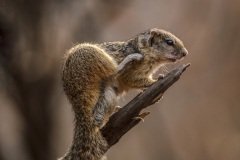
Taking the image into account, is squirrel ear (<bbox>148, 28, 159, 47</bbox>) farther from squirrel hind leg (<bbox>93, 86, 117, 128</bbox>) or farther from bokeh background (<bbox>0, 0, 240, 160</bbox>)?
bokeh background (<bbox>0, 0, 240, 160</bbox>)

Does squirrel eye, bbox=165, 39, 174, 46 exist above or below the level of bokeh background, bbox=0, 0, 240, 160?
above

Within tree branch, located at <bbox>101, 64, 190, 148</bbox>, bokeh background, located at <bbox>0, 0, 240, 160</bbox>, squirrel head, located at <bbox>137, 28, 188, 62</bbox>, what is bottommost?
bokeh background, located at <bbox>0, 0, 240, 160</bbox>

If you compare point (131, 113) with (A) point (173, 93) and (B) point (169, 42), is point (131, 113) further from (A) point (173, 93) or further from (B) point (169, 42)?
(A) point (173, 93)

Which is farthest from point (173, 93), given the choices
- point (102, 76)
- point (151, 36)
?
point (102, 76)

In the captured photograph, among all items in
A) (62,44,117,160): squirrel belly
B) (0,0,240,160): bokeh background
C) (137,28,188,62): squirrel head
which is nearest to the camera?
(62,44,117,160): squirrel belly

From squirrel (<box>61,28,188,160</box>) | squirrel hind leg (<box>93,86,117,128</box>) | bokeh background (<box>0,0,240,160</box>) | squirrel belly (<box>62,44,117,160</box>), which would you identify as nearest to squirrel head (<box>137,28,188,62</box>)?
squirrel (<box>61,28,188,160</box>)

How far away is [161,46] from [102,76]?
369 mm

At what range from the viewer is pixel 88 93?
3.96 m

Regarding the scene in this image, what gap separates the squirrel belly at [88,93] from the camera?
3871 millimetres

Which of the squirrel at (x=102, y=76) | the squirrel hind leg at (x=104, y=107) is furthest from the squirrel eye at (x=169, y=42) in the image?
the squirrel hind leg at (x=104, y=107)

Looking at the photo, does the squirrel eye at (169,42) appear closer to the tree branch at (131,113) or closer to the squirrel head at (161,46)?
the squirrel head at (161,46)

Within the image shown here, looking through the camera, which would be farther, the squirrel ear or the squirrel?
the squirrel ear

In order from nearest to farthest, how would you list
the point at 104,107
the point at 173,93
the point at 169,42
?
the point at 104,107 < the point at 169,42 < the point at 173,93

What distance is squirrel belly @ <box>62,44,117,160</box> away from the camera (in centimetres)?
387
